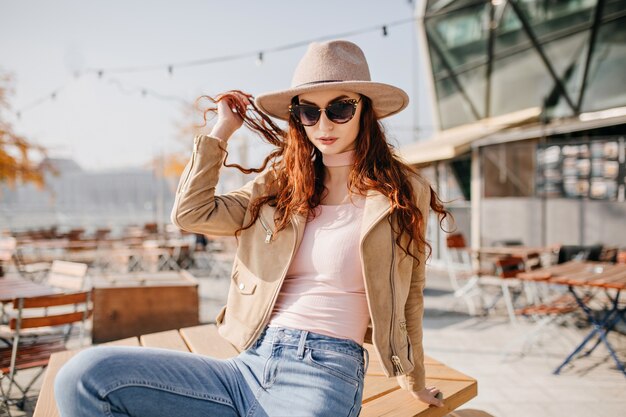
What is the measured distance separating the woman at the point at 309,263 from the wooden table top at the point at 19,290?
9.32 ft

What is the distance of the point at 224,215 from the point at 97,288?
3.69 meters

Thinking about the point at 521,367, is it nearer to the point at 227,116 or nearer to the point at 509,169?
the point at 227,116

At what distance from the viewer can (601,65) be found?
1136 centimetres

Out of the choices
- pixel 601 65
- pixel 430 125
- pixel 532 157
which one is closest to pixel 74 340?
pixel 532 157

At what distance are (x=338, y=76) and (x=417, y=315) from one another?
97 cm

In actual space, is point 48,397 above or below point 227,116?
below

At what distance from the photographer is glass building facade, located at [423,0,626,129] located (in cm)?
1118

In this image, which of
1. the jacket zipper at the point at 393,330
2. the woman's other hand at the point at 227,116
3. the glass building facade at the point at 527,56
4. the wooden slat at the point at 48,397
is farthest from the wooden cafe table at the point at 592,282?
the glass building facade at the point at 527,56

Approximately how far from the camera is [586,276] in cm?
449

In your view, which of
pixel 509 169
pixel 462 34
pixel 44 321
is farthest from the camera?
pixel 462 34

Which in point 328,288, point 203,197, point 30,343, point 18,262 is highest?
point 203,197

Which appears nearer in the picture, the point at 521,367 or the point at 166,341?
the point at 166,341

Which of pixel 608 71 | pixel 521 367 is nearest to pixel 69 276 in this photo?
pixel 521 367

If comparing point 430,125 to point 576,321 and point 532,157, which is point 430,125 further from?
point 576,321
